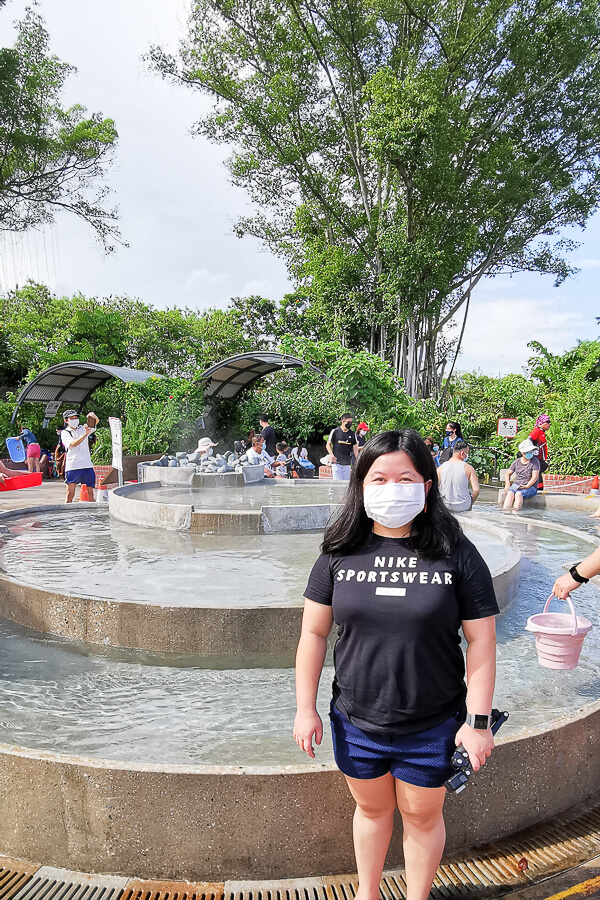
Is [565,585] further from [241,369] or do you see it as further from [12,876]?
[241,369]

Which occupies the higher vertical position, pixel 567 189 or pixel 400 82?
pixel 400 82

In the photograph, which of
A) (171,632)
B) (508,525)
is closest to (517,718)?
(171,632)

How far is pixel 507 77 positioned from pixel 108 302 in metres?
21.8

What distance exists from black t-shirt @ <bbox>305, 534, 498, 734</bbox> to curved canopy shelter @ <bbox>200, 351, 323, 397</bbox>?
16.0 m

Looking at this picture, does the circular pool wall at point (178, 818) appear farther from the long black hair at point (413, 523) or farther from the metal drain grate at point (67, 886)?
the long black hair at point (413, 523)

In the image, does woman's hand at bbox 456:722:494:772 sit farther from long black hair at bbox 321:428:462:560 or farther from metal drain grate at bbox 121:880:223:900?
metal drain grate at bbox 121:880:223:900

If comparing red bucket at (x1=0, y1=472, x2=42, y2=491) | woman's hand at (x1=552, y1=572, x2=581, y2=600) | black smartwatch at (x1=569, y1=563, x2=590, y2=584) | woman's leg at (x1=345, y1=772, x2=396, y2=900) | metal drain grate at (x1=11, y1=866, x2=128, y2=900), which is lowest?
metal drain grate at (x1=11, y1=866, x2=128, y2=900)

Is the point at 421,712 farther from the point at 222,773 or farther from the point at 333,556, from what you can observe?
the point at 222,773

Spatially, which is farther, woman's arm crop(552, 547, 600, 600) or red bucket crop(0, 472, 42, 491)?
red bucket crop(0, 472, 42, 491)

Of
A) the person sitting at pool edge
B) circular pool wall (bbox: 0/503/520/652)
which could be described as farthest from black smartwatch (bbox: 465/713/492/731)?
the person sitting at pool edge

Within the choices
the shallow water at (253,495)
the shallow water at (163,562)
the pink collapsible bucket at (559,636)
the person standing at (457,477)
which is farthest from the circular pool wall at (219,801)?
the shallow water at (253,495)

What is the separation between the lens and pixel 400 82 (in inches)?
698

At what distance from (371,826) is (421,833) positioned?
0.17 m

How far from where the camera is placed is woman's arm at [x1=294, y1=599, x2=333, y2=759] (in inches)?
77.7
